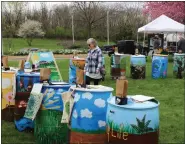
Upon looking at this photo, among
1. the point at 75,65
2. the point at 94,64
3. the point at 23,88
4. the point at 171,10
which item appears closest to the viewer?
the point at 23,88

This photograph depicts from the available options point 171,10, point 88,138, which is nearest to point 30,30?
point 171,10

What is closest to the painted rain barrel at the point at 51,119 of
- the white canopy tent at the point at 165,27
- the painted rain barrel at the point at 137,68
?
the painted rain barrel at the point at 137,68

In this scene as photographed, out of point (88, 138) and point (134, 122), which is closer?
point (134, 122)

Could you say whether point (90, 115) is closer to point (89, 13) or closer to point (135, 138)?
point (135, 138)

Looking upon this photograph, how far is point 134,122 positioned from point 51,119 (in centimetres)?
140

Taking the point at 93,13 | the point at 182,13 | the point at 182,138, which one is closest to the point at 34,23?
the point at 93,13

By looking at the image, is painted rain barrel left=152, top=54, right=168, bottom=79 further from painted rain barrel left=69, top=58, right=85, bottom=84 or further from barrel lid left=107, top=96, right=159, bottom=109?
barrel lid left=107, top=96, right=159, bottom=109

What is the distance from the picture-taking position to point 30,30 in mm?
34562

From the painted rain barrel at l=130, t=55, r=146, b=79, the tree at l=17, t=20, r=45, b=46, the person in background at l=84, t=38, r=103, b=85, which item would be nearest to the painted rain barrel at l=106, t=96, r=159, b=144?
the person in background at l=84, t=38, r=103, b=85

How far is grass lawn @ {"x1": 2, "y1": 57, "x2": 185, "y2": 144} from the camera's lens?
16.7 ft

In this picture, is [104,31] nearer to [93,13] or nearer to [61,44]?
[93,13]

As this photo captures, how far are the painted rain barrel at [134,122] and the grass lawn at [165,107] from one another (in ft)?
5.08

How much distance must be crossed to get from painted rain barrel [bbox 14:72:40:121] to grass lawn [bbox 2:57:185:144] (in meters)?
0.41

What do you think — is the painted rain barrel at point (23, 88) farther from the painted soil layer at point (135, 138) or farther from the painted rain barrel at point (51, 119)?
the painted soil layer at point (135, 138)
